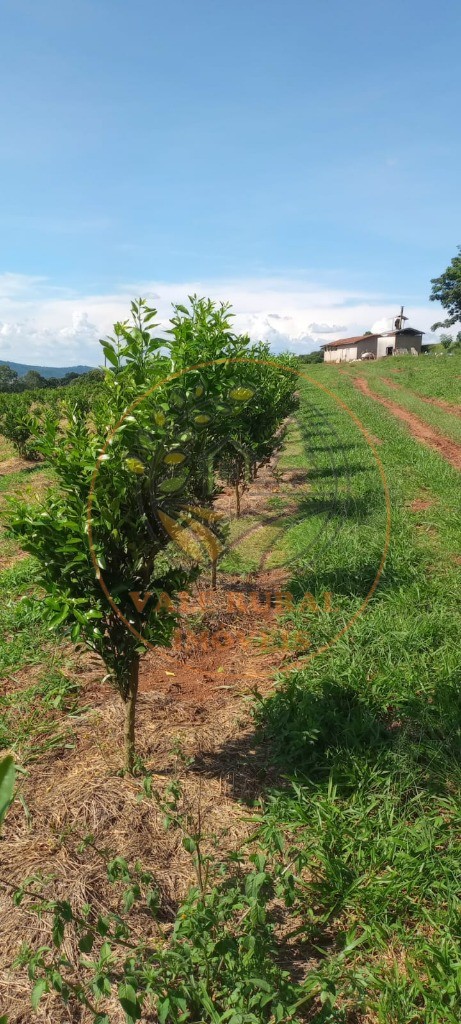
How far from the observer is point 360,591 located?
598 cm

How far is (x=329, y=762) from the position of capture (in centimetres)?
367

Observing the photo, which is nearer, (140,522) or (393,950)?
(393,950)

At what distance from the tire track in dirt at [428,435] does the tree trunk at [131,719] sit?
9.89 metres

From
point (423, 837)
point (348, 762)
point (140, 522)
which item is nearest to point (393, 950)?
point (423, 837)

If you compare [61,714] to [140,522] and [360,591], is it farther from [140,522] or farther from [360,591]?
[360,591]

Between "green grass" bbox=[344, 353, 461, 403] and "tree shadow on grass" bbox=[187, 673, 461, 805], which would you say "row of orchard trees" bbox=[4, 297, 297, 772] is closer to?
"tree shadow on grass" bbox=[187, 673, 461, 805]

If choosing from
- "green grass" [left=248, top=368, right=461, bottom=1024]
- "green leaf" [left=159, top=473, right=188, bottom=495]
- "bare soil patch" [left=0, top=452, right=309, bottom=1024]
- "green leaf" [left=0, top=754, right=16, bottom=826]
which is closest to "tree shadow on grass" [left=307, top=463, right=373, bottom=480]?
"green grass" [left=248, top=368, right=461, bottom=1024]

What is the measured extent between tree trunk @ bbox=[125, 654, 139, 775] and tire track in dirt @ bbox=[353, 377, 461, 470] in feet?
32.4

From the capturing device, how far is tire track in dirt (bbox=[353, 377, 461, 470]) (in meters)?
13.3

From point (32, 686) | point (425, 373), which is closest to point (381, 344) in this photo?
point (425, 373)

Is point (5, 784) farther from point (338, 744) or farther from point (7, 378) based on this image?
point (7, 378)

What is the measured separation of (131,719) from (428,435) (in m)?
14.3

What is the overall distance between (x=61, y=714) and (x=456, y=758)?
2735mm

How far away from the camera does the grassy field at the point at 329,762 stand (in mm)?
Answer: 2529
